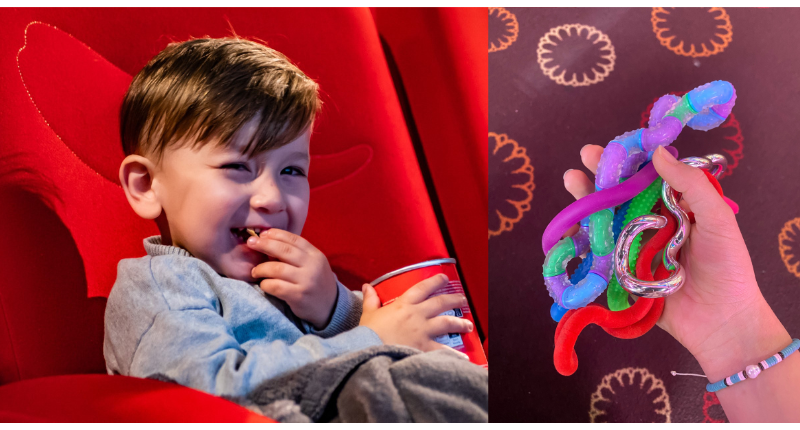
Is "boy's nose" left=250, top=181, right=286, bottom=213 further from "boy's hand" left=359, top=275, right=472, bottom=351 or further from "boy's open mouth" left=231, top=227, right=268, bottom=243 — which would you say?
"boy's hand" left=359, top=275, right=472, bottom=351

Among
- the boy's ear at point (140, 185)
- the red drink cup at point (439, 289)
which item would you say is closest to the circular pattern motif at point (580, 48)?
the red drink cup at point (439, 289)

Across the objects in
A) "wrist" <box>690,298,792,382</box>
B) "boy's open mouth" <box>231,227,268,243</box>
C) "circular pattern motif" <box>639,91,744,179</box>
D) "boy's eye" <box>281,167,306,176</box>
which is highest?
"boy's eye" <box>281,167,306,176</box>

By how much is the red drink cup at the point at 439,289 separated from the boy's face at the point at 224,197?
0.17 m

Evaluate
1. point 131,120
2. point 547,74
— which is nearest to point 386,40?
point 547,74

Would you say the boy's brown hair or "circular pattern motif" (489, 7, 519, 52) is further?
"circular pattern motif" (489, 7, 519, 52)

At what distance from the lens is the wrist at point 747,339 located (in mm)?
754

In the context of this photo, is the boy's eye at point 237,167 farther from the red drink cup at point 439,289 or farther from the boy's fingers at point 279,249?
the red drink cup at point 439,289

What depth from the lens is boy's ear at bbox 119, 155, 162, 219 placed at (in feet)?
2.45

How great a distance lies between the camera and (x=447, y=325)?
0.74 m

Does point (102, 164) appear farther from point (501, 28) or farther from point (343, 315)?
point (501, 28)

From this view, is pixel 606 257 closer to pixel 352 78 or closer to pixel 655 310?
pixel 655 310

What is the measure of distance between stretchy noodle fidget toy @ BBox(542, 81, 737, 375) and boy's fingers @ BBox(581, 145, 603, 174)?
0.11m

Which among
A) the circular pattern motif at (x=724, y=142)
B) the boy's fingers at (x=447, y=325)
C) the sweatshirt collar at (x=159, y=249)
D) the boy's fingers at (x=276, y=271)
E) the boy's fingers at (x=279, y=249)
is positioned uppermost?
the sweatshirt collar at (x=159, y=249)

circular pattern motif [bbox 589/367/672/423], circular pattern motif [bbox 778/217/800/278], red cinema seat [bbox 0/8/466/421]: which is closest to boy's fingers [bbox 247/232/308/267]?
red cinema seat [bbox 0/8/466/421]
